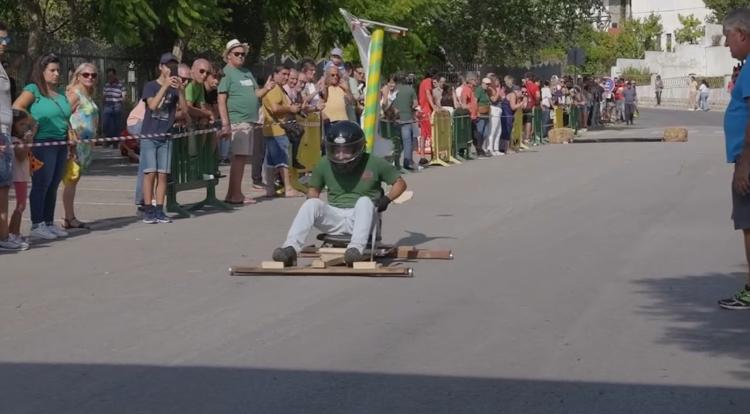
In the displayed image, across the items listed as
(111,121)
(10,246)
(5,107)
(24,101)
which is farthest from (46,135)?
(111,121)

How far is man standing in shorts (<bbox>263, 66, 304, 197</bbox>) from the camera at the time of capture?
18.3m

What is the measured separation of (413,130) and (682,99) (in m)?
58.7

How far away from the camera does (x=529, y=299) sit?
9.92m

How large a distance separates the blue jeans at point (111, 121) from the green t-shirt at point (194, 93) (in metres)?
12.5

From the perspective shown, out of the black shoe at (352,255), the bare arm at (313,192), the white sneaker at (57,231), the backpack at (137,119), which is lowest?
the white sneaker at (57,231)

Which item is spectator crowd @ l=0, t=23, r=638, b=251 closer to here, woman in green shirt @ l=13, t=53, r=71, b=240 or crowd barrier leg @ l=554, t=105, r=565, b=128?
woman in green shirt @ l=13, t=53, r=71, b=240

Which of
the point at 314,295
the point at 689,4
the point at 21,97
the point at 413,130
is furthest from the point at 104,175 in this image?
the point at 689,4

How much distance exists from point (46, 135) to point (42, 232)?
971mm

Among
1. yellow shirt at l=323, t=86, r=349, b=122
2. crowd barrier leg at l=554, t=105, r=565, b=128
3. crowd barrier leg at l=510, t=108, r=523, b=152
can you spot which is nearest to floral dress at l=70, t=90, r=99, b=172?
yellow shirt at l=323, t=86, r=349, b=122

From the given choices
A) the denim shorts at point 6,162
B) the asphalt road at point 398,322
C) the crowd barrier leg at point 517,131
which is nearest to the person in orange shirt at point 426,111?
the crowd barrier leg at point 517,131

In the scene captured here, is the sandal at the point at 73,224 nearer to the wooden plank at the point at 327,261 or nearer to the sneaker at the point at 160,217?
the sneaker at the point at 160,217

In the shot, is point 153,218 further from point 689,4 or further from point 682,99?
point 689,4

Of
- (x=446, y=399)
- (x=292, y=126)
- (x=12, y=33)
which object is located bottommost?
(x=446, y=399)

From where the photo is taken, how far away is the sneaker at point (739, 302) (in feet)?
31.2
